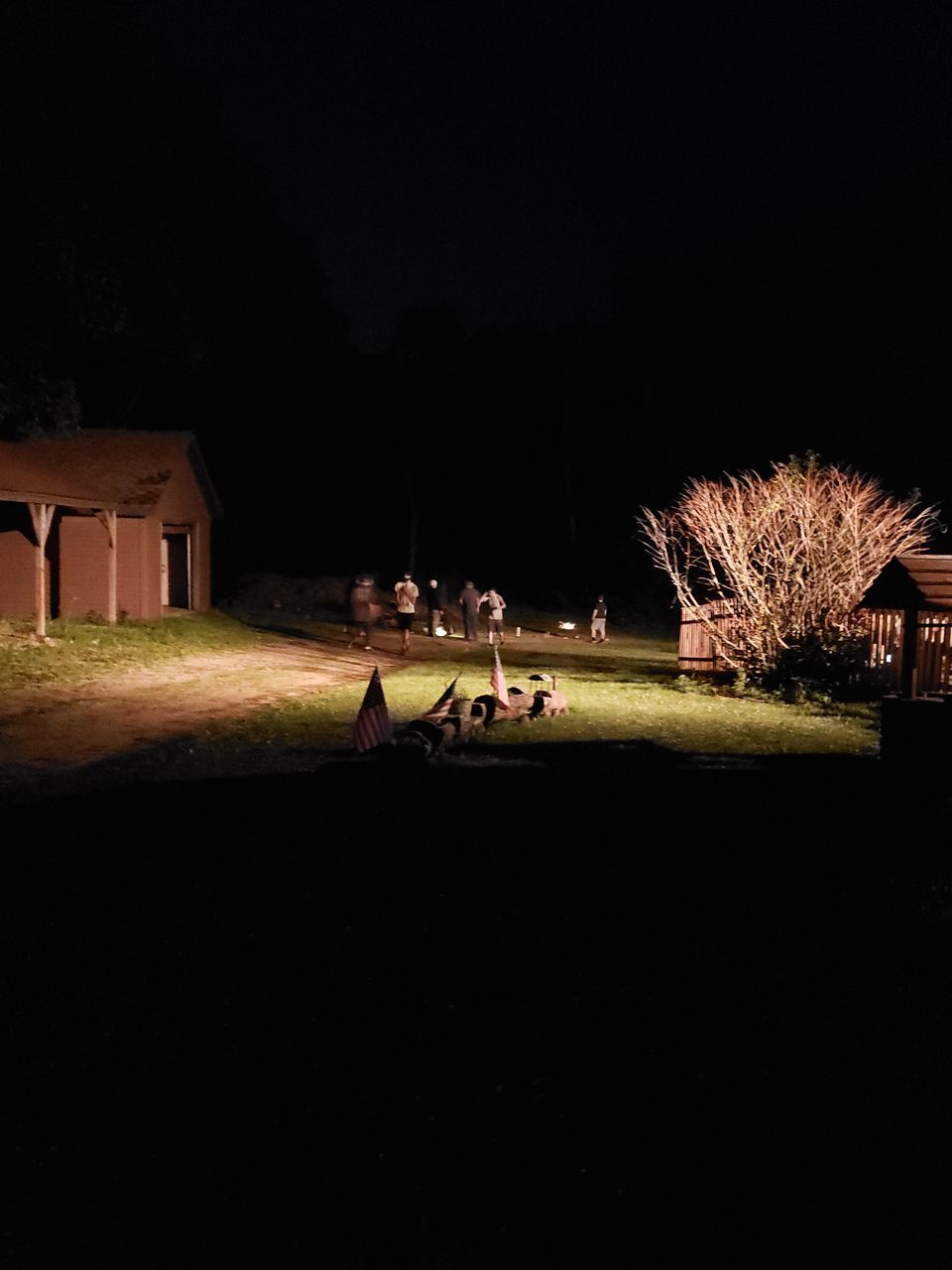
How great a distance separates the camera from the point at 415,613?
27078mm

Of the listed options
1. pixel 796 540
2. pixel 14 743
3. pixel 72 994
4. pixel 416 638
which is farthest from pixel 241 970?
pixel 416 638

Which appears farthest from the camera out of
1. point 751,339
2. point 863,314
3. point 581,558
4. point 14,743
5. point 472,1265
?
point 581,558

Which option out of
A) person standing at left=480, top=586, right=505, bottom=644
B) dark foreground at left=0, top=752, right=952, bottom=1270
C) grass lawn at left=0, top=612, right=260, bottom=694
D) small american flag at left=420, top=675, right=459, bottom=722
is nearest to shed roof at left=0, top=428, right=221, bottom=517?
grass lawn at left=0, top=612, right=260, bottom=694

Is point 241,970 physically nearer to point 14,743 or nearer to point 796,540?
point 14,743

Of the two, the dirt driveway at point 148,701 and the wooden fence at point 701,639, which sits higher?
the wooden fence at point 701,639

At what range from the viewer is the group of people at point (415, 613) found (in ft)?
75.0

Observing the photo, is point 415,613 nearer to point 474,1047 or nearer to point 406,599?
point 406,599

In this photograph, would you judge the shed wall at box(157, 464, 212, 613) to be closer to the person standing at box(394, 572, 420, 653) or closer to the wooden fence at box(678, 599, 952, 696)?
the person standing at box(394, 572, 420, 653)

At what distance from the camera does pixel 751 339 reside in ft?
140

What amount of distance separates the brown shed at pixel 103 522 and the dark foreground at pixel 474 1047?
A: 55.6 feet

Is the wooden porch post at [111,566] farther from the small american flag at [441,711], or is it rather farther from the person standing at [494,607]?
the small american flag at [441,711]

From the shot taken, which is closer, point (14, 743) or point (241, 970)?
point (241, 970)

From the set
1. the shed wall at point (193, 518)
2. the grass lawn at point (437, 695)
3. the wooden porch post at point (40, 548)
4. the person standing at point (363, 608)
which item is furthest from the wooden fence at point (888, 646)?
the shed wall at point (193, 518)

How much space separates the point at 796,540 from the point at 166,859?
13.5 metres
